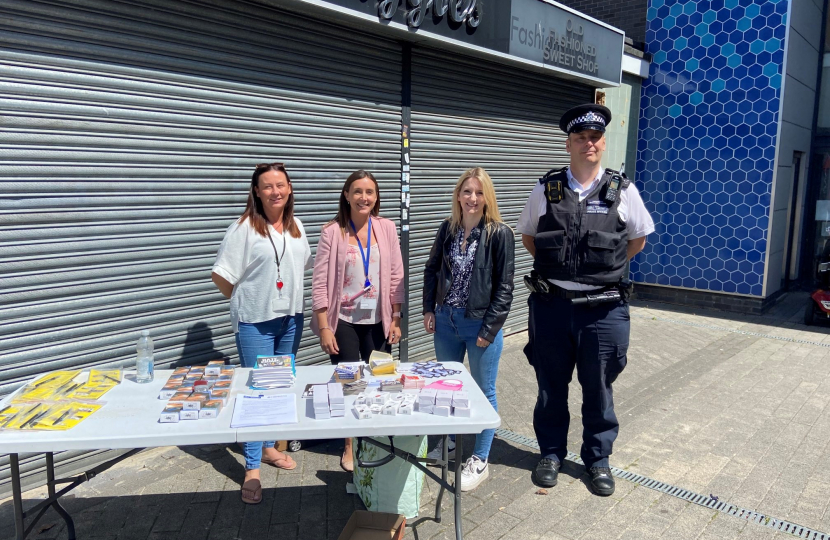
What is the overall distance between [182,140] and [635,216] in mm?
3028

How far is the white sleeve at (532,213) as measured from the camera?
152 inches

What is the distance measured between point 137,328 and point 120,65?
1701mm

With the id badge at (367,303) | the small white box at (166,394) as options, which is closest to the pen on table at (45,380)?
the small white box at (166,394)

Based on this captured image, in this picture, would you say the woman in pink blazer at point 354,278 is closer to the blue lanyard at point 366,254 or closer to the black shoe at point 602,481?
the blue lanyard at point 366,254

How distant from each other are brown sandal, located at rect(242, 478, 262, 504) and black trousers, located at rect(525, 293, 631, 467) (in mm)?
1798

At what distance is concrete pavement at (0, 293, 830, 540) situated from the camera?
132 inches

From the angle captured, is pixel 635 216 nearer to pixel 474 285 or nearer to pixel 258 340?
pixel 474 285

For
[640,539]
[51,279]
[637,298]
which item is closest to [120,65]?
[51,279]

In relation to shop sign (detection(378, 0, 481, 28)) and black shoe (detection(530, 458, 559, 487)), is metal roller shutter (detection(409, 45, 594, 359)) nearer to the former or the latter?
shop sign (detection(378, 0, 481, 28))

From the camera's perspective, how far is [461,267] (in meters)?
3.76

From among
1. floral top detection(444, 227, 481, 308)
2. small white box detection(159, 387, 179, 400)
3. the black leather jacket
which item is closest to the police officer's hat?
the black leather jacket

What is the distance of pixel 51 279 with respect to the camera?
12.0 feet

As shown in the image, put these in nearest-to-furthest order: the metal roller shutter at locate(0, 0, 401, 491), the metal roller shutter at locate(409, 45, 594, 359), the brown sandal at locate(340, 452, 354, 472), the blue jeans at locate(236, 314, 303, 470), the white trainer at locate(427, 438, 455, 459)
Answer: the metal roller shutter at locate(0, 0, 401, 491) < the blue jeans at locate(236, 314, 303, 470) < the brown sandal at locate(340, 452, 354, 472) < the white trainer at locate(427, 438, 455, 459) < the metal roller shutter at locate(409, 45, 594, 359)

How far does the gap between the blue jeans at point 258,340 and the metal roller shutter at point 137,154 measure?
0.89 metres
